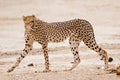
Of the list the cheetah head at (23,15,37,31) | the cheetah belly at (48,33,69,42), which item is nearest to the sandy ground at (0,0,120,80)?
the cheetah belly at (48,33,69,42)

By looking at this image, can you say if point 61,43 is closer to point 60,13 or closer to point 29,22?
point 29,22

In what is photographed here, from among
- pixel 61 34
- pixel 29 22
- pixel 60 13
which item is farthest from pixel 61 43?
pixel 60 13

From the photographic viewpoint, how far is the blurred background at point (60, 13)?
25.1 m

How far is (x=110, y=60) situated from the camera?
55.0 ft

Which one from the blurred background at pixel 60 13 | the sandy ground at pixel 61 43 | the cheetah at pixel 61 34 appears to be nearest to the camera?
the sandy ground at pixel 61 43

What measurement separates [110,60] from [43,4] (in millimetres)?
16616

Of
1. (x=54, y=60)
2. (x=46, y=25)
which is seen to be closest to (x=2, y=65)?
(x=54, y=60)

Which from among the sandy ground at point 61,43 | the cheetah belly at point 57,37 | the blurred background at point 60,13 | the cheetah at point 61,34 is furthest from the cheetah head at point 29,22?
the blurred background at point 60,13

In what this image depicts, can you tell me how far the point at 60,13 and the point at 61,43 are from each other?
940cm

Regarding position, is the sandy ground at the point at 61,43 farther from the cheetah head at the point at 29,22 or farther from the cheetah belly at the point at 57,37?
the cheetah head at the point at 29,22

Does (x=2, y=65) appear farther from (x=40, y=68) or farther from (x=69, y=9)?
(x=69, y=9)

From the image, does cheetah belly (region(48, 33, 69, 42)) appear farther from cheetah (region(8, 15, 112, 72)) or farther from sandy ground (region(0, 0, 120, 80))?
sandy ground (region(0, 0, 120, 80))

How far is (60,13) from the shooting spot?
3078cm

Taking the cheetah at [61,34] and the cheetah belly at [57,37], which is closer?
the cheetah at [61,34]
